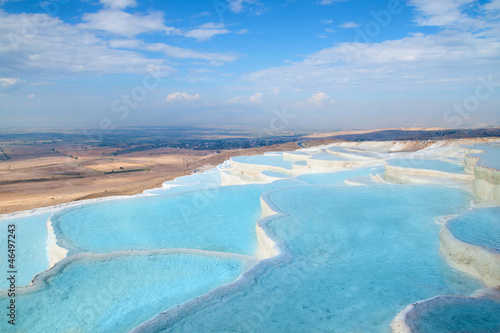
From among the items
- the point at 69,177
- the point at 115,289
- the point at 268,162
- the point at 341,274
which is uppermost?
the point at 268,162

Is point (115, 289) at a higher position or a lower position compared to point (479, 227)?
lower

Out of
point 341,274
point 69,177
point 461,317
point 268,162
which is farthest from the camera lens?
point 69,177

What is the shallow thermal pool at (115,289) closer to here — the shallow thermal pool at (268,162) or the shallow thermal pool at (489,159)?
the shallow thermal pool at (489,159)

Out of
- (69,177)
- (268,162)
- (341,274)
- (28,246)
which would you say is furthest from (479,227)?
(69,177)

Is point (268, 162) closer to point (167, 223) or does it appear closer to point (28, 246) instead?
point (167, 223)

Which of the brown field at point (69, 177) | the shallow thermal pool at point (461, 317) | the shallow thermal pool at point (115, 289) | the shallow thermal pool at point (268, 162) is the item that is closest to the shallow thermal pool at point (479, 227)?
the shallow thermal pool at point (461, 317)

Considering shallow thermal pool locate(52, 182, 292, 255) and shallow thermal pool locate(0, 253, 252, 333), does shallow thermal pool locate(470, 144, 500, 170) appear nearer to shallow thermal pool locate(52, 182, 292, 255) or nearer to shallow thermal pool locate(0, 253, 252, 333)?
shallow thermal pool locate(52, 182, 292, 255)

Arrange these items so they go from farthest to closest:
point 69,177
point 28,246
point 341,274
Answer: point 69,177, point 28,246, point 341,274

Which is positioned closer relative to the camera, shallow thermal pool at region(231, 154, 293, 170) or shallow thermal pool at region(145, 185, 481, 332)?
shallow thermal pool at region(145, 185, 481, 332)

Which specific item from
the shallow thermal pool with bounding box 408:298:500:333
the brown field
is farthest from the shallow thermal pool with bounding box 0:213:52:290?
the brown field
